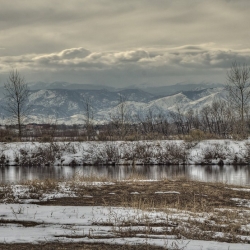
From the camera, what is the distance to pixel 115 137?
5609 centimetres

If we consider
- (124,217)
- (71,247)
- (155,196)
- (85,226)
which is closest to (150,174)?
(155,196)

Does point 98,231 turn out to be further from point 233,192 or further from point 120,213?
point 233,192

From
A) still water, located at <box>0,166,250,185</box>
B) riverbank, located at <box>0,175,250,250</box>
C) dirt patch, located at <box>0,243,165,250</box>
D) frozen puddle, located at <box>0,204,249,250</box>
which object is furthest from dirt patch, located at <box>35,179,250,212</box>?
still water, located at <box>0,166,250,185</box>

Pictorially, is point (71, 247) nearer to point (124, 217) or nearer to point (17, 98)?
point (124, 217)

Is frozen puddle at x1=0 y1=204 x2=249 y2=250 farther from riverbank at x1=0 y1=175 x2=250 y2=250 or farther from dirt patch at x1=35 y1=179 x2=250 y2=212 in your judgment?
dirt patch at x1=35 y1=179 x2=250 y2=212

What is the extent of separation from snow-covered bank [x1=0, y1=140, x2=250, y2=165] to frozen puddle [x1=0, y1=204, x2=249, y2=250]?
36.5 m

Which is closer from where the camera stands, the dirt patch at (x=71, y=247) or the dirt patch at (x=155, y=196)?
the dirt patch at (x=71, y=247)

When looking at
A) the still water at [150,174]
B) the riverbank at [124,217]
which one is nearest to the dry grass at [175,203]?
the riverbank at [124,217]

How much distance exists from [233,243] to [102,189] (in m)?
9.26

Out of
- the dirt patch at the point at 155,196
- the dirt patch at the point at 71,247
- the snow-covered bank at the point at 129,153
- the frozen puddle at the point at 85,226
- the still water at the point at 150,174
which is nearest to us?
the dirt patch at the point at 71,247

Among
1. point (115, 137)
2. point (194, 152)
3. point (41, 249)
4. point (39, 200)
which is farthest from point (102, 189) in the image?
point (115, 137)

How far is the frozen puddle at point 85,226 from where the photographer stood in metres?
10.1

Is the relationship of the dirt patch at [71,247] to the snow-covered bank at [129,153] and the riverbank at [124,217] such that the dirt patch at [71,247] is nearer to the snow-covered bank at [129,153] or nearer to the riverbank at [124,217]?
the riverbank at [124,217]

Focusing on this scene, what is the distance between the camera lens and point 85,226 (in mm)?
11672
